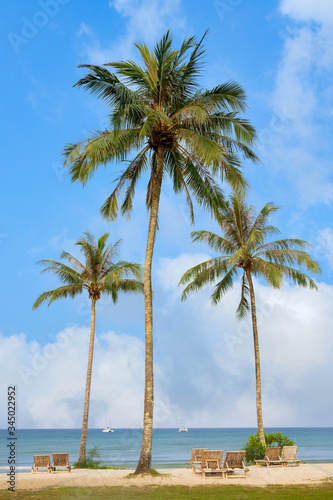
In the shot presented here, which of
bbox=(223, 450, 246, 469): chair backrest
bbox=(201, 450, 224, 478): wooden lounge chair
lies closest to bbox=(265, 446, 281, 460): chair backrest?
bbox=(223, 450, 246, 469): chair backrest

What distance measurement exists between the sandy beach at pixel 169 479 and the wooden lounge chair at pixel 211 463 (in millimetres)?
224

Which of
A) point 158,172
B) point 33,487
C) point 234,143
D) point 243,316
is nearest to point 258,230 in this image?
point 243,316

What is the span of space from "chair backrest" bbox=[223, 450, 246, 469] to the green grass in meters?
1.91

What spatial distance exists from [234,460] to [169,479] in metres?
2.50

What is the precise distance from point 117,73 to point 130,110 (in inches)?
52.8

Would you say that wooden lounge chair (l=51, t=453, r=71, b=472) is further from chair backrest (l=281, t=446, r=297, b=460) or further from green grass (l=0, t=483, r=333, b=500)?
chair backrest (l=281, t=446, r=297, b=460)

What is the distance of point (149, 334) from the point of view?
1511cm

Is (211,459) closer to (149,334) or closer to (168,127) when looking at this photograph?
(149,334)

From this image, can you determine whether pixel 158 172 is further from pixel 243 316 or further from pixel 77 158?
pixel 243 316

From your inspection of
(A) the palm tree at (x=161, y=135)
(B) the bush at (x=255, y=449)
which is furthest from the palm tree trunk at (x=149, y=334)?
(B) the bush at (x=255, y=449)

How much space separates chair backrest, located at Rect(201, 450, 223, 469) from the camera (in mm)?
15602

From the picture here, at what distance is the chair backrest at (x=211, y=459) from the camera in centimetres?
1560

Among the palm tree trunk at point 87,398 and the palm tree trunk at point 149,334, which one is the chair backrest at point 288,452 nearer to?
the palm tree trunk at point 149,334

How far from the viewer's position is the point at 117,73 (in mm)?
15781
